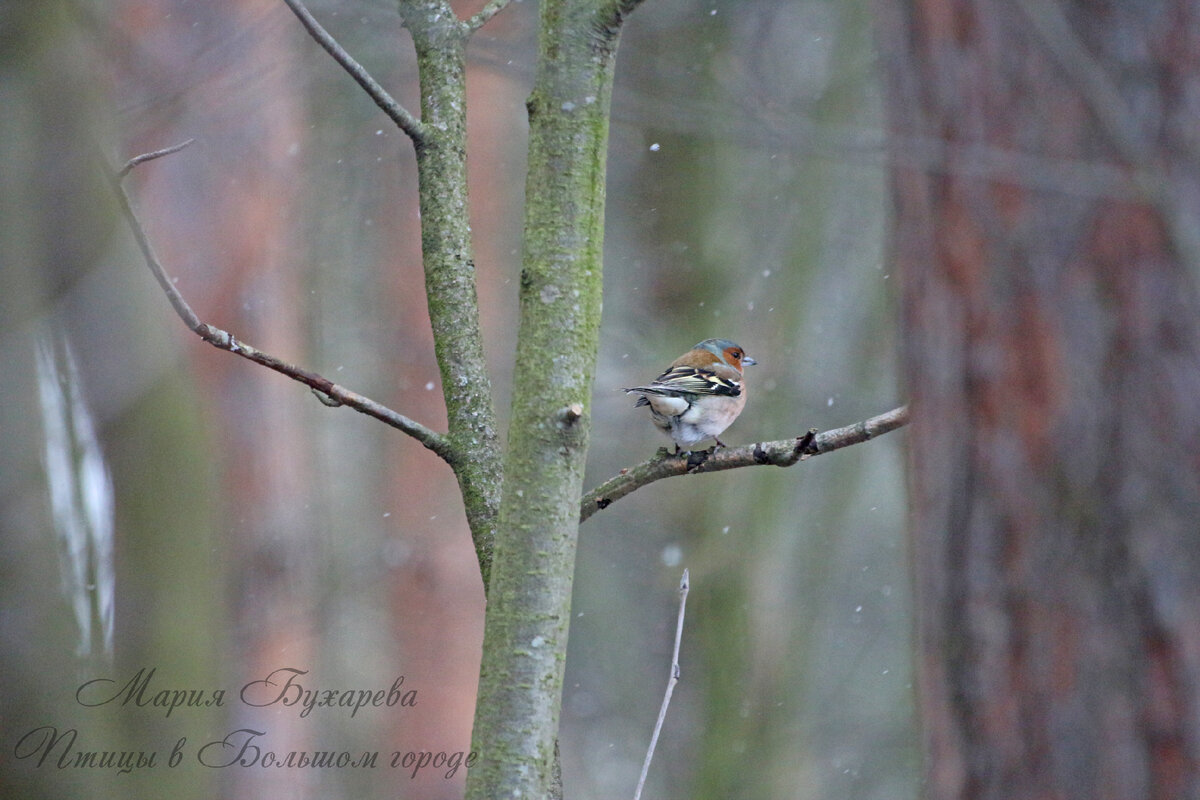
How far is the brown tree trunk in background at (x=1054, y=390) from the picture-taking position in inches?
51.9

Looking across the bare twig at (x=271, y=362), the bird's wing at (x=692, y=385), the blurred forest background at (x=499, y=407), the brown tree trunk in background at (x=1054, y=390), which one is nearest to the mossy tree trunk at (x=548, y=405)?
the bare twig at (x=271, y=362)

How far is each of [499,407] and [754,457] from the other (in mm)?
6518

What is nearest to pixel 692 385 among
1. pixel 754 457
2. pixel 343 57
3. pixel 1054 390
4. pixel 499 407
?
pixel 754 457

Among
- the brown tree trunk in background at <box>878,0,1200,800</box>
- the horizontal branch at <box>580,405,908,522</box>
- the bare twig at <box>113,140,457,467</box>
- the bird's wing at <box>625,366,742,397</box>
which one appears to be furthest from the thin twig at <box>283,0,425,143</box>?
the bird's wing at <box>625,366,742,397</box>

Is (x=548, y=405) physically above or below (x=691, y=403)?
below

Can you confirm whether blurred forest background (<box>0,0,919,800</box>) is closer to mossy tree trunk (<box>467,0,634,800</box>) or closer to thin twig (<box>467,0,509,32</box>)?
thin twig (<box>467,0,509,32</box>)

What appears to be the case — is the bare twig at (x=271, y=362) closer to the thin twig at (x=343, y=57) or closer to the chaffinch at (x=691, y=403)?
the thin twig at (x=343, y=57)

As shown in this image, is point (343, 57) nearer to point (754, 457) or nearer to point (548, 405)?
point (548, 405)

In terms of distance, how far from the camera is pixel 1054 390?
1423 mm

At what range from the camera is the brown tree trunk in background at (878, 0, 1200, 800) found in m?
1.32

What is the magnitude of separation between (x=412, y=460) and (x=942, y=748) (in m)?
7.84

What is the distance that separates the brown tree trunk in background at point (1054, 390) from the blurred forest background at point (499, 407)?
522 cm

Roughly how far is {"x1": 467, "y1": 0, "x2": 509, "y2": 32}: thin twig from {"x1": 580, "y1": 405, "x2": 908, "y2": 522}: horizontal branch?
1.18m

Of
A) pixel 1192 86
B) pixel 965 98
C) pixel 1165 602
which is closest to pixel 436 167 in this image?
pixel 965 98
